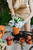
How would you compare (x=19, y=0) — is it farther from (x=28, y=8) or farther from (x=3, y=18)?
(x=3, y=18)

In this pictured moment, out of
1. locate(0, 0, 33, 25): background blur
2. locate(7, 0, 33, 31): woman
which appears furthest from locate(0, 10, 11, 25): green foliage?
locate(7, 0, 33, 31): woman

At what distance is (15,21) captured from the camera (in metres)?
1.21

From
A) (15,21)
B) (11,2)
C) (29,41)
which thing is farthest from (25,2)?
(29,41)

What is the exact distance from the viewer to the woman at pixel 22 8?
1.11 meters

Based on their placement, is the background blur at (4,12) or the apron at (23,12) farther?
the background blur at (4,12)

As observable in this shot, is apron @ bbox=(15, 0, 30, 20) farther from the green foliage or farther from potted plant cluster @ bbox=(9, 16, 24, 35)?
the green foliage

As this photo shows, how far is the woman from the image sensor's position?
3.64 ft

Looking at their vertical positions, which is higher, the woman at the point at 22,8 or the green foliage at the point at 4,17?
the woman at the point at 22,8

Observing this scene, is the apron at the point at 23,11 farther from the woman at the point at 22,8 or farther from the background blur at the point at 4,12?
the background blur at the point at 4,12

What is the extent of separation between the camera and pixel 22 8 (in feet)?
4.00

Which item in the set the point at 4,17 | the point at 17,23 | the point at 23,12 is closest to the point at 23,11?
the point at 23,12

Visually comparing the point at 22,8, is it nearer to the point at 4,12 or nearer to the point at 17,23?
the point at 17,23

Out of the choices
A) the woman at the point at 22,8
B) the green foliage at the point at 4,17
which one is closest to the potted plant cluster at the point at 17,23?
the woman at the point at 22,8

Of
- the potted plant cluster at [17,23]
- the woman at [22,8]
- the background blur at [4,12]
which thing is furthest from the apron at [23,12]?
the background blur at [4,12]
